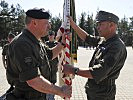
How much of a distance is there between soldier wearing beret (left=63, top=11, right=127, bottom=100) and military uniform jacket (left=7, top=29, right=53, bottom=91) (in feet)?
2.31

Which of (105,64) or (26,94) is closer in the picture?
(26,94)

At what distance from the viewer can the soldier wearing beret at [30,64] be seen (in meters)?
2.90

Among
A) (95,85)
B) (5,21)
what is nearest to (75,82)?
(95,85)

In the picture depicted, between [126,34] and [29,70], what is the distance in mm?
83561

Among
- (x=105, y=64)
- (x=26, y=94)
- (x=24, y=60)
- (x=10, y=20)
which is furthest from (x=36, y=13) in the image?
(x=10, y=20)

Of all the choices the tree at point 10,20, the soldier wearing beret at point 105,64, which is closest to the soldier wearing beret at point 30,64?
the soldier wearing beret at point 105,64

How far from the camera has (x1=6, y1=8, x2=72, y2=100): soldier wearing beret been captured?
114 inches

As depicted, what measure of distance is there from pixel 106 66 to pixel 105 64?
0.03 m

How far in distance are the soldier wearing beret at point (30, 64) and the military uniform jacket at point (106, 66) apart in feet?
1.79

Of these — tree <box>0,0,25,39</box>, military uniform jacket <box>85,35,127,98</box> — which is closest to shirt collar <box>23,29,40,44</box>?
military uniform jacket <box>85,35,127,98</box>

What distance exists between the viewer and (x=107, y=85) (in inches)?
149

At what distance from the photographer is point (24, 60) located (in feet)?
9.48

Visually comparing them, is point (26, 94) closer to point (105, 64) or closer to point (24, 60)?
point (24, 60)

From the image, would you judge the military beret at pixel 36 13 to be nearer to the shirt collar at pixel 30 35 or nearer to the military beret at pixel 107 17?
the shirt collar at pixel 30 35
